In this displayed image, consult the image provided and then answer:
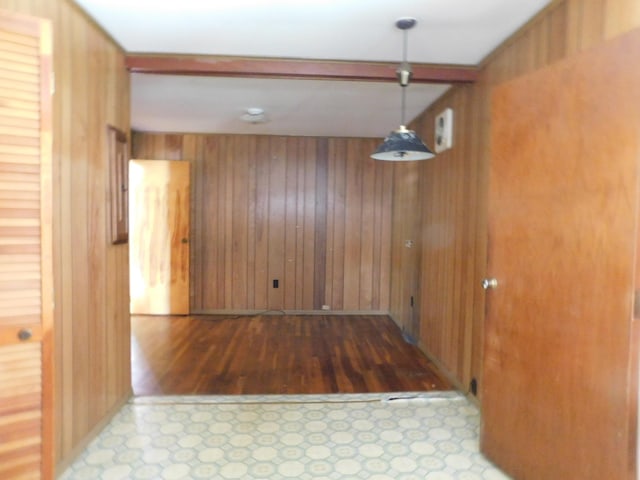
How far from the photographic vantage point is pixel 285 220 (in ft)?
16.9

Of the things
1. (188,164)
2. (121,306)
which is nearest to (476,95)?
(121,306)

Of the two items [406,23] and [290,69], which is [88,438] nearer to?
[290,69]

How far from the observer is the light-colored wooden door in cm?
491

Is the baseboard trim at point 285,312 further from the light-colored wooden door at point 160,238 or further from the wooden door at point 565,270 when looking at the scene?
the wooden door at point 565,270

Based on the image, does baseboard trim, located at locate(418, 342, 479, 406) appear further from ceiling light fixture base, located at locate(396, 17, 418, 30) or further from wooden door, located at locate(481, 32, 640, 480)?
ceiling light fixture base, located at locate(396, 17, 418, 30)

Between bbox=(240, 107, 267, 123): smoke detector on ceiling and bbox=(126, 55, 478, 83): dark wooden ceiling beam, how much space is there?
1219 millimetres

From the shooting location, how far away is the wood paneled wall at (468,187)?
1755 millimetres

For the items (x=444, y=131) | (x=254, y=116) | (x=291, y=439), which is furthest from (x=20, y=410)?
(x=254, y=116)

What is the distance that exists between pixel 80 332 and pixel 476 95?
280 cm

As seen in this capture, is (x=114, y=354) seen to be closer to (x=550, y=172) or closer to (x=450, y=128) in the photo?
(x=550, y=172)

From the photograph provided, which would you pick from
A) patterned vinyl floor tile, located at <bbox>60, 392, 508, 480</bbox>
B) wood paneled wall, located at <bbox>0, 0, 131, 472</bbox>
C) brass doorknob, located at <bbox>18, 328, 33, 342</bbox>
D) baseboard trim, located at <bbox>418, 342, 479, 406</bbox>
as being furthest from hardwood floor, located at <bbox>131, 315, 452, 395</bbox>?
brass doorknob, located at <bbox>18, 328, 33, 342</bbox>

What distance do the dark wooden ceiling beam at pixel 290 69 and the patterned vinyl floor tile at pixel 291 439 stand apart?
2164 millimetres

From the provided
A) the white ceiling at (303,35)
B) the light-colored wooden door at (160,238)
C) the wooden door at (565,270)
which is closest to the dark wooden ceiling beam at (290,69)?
the white ceiling at (303,35)

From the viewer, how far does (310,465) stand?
77.6 inches
